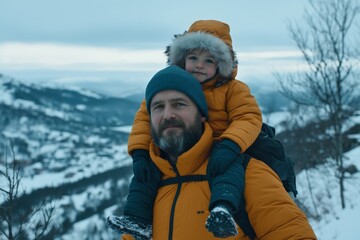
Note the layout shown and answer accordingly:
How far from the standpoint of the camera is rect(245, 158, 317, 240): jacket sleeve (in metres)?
2.02

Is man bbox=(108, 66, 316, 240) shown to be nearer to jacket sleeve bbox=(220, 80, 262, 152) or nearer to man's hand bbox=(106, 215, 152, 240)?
man's hand bbox=(106, 215, 152, 240)

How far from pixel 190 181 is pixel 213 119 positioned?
52cm

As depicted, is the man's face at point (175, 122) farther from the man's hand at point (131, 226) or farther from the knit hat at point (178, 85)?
the man's hand at point (131, 226)

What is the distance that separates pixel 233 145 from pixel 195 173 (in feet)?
0.92

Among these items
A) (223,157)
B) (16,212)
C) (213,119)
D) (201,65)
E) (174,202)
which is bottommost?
(16,212)

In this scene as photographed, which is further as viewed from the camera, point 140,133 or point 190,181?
point 140,133

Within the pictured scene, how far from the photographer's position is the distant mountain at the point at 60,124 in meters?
90.6

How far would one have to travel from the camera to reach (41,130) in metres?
125

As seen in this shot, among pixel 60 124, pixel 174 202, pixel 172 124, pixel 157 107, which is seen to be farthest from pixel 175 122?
pixel 60 124

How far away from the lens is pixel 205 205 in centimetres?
225

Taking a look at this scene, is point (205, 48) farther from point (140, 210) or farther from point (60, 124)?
point (60, 124)

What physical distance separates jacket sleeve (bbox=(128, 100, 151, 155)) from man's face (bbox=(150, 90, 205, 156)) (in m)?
0.20

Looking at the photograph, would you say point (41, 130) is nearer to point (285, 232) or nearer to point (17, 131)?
point (17, 131)

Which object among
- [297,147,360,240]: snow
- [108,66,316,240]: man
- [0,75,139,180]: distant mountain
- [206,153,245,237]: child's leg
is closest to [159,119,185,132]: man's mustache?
[108,66,316,240]: man
